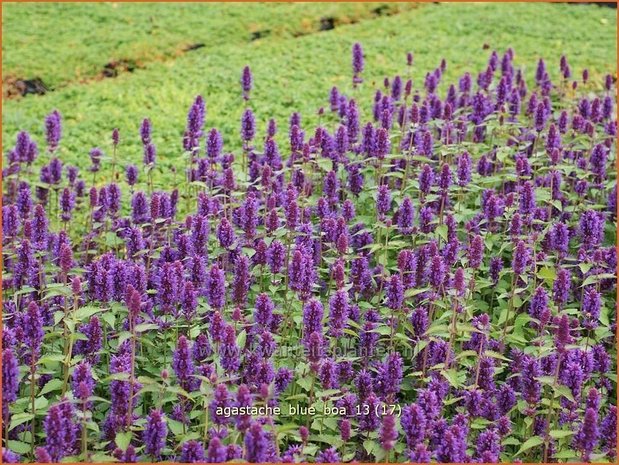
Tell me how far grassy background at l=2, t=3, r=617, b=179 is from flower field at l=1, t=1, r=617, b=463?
3.40 m

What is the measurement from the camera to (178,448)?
410cm

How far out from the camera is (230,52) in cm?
1259

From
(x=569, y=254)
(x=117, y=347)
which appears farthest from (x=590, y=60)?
(x=117, y=347)

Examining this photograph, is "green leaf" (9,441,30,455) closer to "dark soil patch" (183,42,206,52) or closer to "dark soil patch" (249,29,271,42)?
"dark soil patch" (183,42,206,52)

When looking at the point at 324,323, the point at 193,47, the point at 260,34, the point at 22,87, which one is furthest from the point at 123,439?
the point at 260,34

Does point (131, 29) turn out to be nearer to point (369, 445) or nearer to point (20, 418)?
point (20, 418)

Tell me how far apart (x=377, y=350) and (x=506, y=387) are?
78 cm

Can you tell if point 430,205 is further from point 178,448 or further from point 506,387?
point 178,448

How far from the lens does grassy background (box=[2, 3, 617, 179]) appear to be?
34.3 feet

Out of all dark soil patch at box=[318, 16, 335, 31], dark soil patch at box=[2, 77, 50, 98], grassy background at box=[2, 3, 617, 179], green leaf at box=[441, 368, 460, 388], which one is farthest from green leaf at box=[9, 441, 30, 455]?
dark soil patch at box=[318, 16, 335, 31]

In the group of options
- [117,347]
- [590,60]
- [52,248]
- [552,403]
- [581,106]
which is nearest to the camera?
[552,403]

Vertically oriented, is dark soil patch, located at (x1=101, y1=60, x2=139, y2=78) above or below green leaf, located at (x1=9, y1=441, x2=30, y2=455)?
above

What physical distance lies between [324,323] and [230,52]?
324 inches

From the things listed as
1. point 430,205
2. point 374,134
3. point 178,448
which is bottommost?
point 178,448
